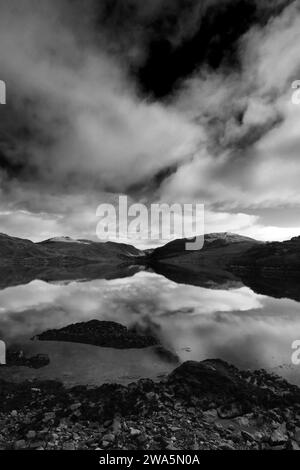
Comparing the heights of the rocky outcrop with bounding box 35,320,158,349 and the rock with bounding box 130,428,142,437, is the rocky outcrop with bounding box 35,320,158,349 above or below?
below

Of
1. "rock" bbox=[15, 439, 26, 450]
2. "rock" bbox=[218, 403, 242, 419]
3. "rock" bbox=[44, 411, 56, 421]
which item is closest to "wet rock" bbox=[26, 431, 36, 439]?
"rock" bbox=[15, 439, 26, 450]

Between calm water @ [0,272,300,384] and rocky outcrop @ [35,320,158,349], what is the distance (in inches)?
46.8

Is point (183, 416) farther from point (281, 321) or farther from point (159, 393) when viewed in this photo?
point (281, 321)

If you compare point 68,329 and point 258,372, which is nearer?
point 258,372

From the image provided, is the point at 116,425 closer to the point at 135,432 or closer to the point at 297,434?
the point at 135,432

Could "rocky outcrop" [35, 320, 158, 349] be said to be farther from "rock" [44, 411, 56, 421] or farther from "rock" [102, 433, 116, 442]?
"rock" [102, 433, 116, 442]

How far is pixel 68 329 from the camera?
93.4ft

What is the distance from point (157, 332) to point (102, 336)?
6.12 meters


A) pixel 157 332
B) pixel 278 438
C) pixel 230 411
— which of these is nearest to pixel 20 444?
pixel 230 411

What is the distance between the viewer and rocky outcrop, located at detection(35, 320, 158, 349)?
24.4 metres

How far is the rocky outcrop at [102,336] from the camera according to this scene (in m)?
24.4

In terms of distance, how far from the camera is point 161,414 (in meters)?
12.6

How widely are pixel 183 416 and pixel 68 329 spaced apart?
1930 centimetres
